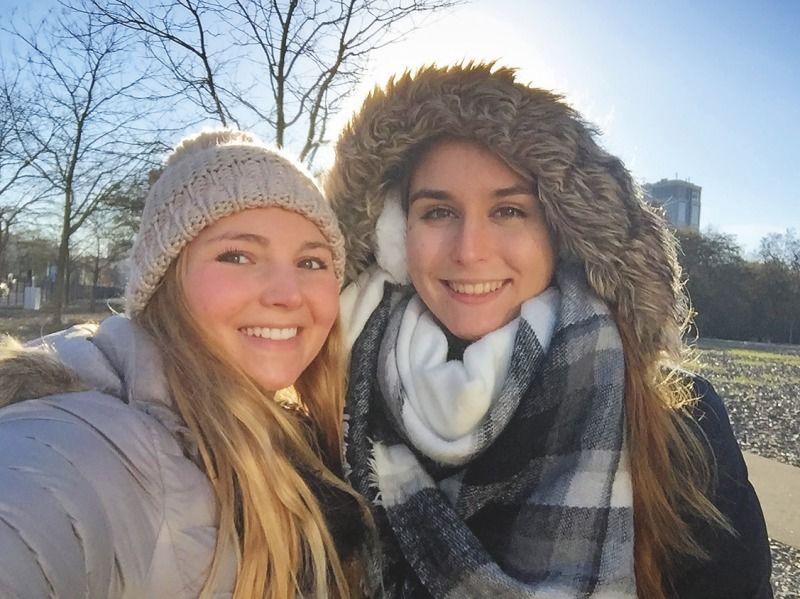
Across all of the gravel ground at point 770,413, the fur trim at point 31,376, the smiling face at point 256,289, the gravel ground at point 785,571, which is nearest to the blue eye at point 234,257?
the smiling face at point 256,289

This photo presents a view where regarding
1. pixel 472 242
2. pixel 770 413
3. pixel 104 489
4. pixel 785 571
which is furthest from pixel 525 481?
pixel 770 413

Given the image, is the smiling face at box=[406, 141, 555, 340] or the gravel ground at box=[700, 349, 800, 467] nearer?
the smiling face at box=[406, 141, 555, 340]

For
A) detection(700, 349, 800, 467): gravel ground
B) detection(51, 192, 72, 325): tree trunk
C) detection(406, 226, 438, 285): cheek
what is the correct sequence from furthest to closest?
detection(51, 192, 72, 325): tree trunk < detection(700, 349, 800, 467): gravel ground < detection(406, 226, 438, 285): cheek

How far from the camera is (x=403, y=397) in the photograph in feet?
6.77

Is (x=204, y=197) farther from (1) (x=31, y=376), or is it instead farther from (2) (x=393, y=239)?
(2) (x=393, y=239)

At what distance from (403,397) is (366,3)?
4879 millimetres

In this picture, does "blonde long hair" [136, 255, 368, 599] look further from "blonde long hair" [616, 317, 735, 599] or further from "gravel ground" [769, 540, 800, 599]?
"gravel ground" [769, 540, 800, 599]

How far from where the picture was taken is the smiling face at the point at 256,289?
1722 millimetres

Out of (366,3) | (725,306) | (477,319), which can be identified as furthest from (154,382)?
(725,306)

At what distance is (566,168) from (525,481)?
0.88 metres

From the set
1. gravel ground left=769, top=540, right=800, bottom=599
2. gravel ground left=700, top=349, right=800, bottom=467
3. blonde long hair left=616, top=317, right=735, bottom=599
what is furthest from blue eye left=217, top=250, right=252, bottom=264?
gravel ground left=769, top=540, right=800, bottom=599

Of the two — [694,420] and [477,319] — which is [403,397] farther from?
[694,420]

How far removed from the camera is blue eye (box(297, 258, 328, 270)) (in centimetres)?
192

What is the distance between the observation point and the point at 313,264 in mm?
1950
